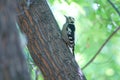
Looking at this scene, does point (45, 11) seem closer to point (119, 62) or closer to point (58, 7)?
point (58, 7)

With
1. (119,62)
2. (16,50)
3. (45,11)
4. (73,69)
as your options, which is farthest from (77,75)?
(119,62)

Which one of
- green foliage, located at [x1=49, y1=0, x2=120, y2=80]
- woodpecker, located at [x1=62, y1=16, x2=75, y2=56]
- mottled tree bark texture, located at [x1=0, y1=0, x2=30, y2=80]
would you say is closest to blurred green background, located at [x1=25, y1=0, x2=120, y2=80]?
green foliage, located at [x1=49, y1=0, x2=120, y2=80]

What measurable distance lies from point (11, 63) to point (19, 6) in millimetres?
2187

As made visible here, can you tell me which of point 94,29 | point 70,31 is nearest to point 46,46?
point 70,31

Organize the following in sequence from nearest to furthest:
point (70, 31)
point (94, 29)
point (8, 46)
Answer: point (8, 46) → point (70, 31) → point (94, 29)

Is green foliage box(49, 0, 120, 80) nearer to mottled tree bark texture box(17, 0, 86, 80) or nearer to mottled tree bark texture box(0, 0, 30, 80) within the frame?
mottled tree bark texture box(17, 0, 86, 80)

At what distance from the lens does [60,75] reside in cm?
457

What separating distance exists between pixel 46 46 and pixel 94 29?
4745 millimetres

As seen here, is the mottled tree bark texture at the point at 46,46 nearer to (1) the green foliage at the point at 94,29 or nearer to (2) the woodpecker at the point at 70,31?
(2) the woodpecker at the point at 70,31

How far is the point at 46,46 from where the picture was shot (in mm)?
4605

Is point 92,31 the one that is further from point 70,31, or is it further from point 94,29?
point 70,31

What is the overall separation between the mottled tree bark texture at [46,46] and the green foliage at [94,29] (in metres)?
0.92

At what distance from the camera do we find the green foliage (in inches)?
265

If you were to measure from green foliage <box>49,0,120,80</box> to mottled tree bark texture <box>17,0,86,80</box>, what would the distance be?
0.92 metres
